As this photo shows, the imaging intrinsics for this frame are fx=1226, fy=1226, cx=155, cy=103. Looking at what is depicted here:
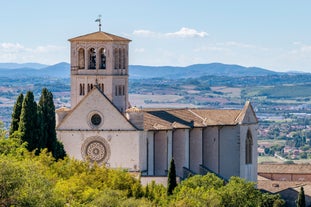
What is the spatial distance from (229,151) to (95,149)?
14288 mm

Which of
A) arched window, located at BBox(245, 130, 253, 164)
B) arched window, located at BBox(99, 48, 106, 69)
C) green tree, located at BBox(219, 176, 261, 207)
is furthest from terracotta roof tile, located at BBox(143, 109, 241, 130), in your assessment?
green tree, located at BBox(219, 176, 261, 207)

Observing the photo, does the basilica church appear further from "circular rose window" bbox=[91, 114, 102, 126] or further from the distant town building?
the distant town building

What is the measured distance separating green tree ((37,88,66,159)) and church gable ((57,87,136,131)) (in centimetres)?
394

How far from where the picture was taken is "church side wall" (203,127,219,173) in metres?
93.8

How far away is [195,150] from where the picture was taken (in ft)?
303

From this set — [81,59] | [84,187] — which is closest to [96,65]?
[81,59]

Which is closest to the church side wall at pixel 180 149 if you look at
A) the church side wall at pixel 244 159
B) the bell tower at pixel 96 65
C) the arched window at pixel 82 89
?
the bell tower at pixel 96 65

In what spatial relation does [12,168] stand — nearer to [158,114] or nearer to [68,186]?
[68,186]

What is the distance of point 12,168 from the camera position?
1972 inches

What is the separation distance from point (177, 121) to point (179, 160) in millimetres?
2896

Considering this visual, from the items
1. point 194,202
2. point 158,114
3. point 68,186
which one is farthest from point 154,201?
point 158,114

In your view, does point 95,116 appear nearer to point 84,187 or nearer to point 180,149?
point 180,149

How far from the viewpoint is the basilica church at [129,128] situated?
3327 inches

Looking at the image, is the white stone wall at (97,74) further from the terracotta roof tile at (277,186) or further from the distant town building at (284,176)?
the distant town building at (284,176)
